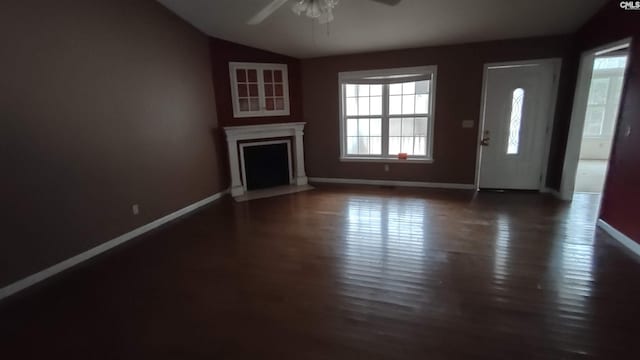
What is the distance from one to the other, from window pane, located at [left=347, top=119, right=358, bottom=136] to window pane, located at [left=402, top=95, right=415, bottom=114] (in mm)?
918

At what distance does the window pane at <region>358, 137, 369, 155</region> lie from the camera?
5.87 m

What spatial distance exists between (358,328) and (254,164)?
4.04 m

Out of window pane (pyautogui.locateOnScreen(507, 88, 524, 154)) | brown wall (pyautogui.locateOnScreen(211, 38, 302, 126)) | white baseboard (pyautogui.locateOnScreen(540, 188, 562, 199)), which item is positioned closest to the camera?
white baseboard (pyautogui.locateOnScreen(540, 188, 562, 199))

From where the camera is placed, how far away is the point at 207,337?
6.39ft

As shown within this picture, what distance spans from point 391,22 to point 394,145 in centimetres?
224

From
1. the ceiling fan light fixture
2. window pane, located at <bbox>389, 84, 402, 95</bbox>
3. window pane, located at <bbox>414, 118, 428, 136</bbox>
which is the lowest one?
window pane, located at <bbox>414, 118, 428, 136</bbox>

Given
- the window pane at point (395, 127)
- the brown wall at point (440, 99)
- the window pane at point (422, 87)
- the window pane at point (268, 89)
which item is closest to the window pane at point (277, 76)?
the window pane at point (268, 89)

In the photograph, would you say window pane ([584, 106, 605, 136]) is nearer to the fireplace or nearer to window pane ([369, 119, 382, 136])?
window pane ([369, 119, 382, 136])

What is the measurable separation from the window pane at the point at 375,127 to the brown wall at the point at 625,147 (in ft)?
10.4

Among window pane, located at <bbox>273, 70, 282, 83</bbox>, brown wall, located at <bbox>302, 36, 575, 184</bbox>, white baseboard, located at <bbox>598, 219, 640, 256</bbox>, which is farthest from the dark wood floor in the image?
window pane, located at <bbox>273, 70, 282, 83</bbox>

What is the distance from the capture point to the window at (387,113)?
5.27m

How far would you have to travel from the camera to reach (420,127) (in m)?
5.45

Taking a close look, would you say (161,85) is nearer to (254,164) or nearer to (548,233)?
(254,164)

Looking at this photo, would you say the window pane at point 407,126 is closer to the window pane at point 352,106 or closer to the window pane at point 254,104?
the window pane at point 352,106
